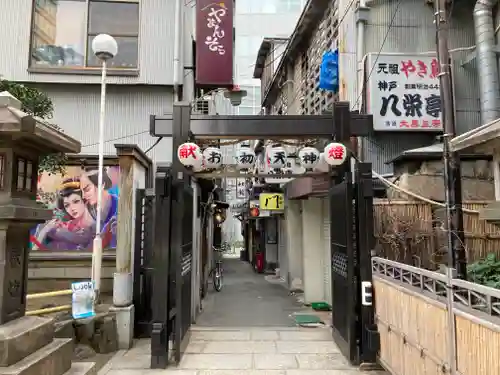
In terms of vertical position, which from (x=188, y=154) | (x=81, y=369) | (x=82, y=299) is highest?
(x=188, y=154)

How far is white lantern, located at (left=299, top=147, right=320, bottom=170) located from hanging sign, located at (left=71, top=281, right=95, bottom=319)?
180 inches

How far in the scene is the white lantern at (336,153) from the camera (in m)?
6.92

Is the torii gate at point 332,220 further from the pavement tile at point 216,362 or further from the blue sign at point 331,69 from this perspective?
the blue sign at point 331,69

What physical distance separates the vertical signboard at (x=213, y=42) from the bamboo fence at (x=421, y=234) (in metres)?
5.85

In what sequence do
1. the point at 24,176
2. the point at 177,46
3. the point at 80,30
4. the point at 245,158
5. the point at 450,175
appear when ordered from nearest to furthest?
1. the point at 24,176
2. the point at 450,175
3. the point at 245,158
4. the point at 177,46
5. the point at 80,30

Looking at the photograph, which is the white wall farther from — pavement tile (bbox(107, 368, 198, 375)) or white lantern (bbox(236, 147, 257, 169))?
pavement tile (bbox(107, 368, 198, 375))

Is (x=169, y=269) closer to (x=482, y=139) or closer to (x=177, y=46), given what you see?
(x=482, y=139)

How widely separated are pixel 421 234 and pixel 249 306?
6.15m

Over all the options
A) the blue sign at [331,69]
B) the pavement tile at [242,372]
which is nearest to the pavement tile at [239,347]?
the pavement tile at [242,372]

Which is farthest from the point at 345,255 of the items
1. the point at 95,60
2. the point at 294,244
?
the point at 95,60

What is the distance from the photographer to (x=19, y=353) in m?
3.95

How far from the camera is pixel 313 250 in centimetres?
1216

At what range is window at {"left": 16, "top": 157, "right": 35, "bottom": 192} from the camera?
4350 millimetres

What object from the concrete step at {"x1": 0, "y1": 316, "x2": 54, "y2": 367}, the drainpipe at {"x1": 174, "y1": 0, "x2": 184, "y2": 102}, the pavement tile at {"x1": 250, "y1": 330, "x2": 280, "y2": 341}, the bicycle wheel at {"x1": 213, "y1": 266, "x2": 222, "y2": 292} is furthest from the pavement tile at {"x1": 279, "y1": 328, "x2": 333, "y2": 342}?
the drainpipe at {"x1": 174, "y1": 0, "x2": 184, "y2": 102}
